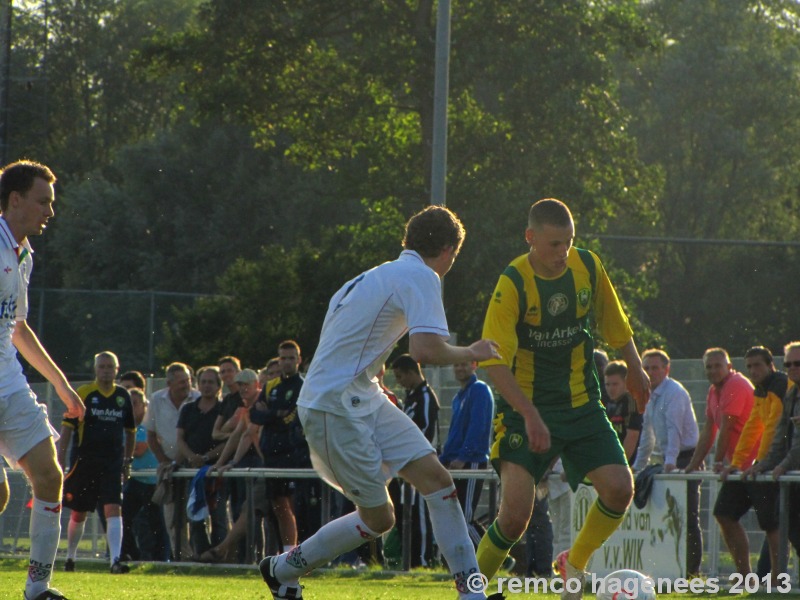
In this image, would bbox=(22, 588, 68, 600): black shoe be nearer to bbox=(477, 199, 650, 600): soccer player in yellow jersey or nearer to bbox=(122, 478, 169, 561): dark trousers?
bbox=(477, 199, 650, 600): soccer player in yellow jersey

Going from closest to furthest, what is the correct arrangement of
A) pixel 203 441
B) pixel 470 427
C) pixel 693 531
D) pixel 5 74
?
pixel 693 531 → pixel 470 427 → pixel 203 441 → pixel 5 74

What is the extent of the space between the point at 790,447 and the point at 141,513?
8117 millimetres

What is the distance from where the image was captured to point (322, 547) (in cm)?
701

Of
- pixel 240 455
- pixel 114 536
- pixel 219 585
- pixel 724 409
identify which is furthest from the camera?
pixel 240 455

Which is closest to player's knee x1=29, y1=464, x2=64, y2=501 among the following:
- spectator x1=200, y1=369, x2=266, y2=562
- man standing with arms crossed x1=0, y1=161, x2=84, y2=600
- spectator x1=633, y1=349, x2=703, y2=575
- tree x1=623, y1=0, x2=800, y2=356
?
man standing with arms crossed x1=0, y1=161, x2=84, y2=600

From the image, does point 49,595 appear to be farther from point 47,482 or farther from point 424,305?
point 424,305

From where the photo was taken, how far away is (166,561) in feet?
51.5

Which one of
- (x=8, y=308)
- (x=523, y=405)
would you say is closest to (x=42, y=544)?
(x=8, y=308)

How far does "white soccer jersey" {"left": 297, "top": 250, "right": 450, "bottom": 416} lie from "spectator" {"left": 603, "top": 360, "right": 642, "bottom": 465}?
244 inches

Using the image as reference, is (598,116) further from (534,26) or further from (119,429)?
(119,429)

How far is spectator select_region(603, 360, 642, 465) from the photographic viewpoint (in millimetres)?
12797

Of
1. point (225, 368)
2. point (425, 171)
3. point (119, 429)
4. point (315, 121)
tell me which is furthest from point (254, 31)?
point (119, 429)

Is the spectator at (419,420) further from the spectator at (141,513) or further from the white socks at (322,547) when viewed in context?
the white socks at (322,547)

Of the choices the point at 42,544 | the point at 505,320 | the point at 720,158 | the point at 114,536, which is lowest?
the point at 114,536
